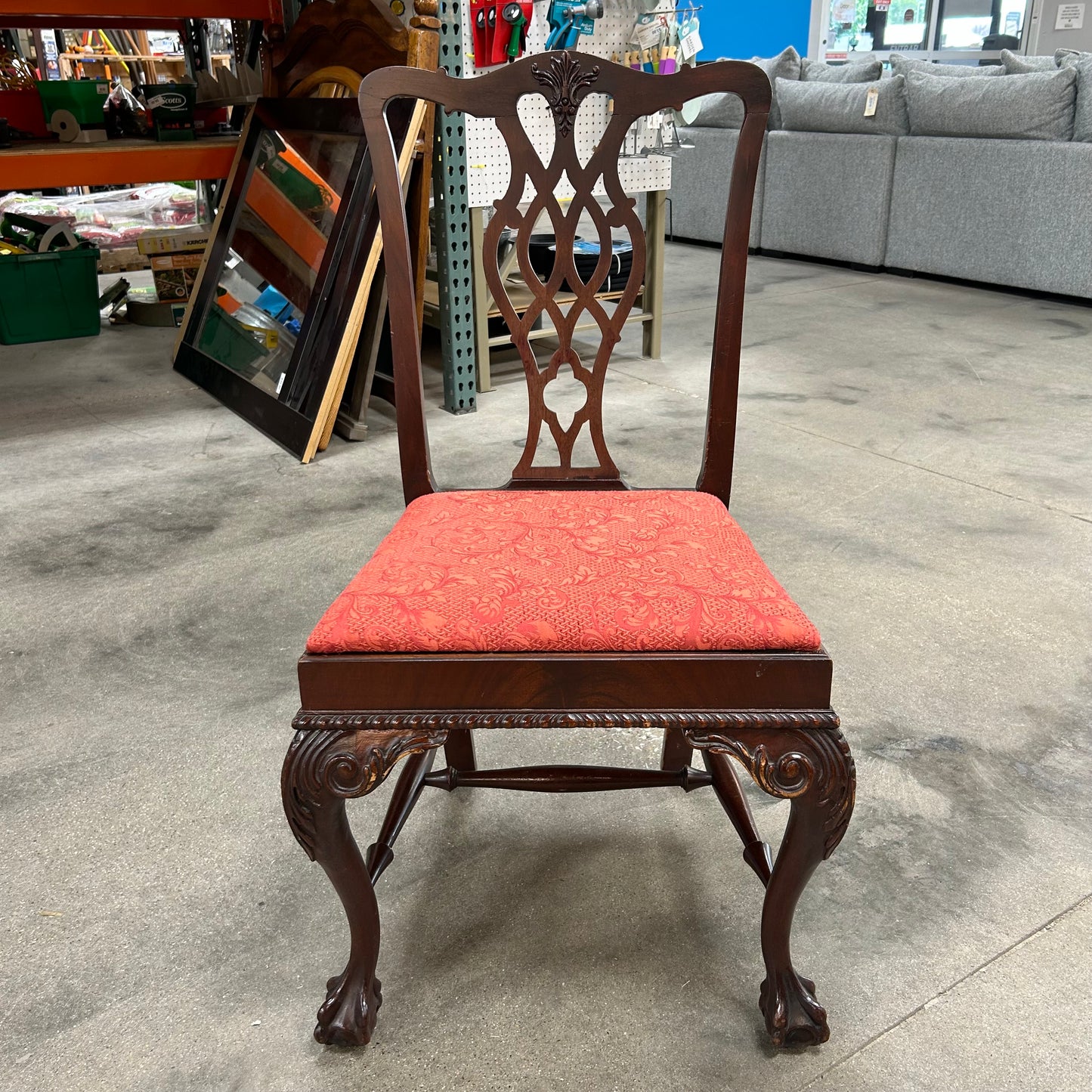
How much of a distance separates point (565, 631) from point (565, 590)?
0.20 feet

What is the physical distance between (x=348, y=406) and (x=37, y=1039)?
226 centimetres

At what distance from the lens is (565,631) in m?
0.94

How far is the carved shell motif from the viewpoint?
122 centimetres

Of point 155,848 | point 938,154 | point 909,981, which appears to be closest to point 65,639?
point 155,848

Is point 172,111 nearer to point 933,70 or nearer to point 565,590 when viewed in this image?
point 565,590

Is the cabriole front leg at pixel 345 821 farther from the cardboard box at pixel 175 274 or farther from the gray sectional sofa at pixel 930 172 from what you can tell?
the gray sectional sofa at pixel 930 172

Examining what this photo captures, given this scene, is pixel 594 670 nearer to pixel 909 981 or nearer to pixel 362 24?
pixel 909 981

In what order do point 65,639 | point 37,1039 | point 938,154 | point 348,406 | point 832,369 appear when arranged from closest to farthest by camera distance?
point 37,1039 → point 65,639 → point 348,406 → point 832,369 → point 938,154

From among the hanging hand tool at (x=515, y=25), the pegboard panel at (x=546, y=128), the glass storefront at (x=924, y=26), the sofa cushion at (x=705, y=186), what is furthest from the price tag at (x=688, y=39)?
the glass storefront at (x=924, y=26)

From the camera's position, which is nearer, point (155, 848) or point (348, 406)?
point (155, 848)

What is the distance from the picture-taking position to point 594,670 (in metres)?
0.94

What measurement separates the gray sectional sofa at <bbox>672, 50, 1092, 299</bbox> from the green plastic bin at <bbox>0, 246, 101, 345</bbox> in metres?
3.44

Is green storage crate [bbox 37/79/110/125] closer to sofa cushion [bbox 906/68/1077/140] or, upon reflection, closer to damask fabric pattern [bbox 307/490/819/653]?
damask fabric pattern [bbox 307/490/819/653]

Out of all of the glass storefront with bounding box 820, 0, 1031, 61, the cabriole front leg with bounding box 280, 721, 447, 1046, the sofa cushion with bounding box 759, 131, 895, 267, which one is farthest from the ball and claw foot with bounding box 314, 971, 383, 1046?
the glass storefront with bounding box 820, 0, 1031, 61
